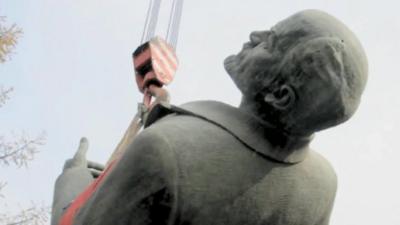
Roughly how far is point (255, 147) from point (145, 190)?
24 cm

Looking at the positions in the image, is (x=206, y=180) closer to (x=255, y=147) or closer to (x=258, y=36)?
(x=255, y=147)

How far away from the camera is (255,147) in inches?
46.8

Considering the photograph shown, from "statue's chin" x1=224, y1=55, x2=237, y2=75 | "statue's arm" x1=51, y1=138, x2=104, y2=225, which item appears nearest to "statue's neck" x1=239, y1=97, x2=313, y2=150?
"statue's chin" x1=224, y1=55, x2=237, y2=75

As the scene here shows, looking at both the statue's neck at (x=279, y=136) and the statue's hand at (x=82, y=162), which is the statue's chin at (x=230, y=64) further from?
the statue's hand at (x=82, y=162)

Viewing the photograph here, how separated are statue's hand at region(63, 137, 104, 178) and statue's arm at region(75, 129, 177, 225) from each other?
40 cm

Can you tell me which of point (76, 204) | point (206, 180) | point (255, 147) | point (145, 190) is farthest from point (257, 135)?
point (76, 204)

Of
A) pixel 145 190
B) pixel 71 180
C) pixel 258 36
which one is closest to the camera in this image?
pixel 145 190

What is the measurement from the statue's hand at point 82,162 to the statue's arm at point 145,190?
40cm

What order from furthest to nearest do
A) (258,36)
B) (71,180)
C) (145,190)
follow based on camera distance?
(71,180) → (258,36) → (145,190)

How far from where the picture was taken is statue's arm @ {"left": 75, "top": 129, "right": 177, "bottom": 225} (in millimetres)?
1124

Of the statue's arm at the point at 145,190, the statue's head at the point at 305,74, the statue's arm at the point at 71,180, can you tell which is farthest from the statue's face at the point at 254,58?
the statue's arm at the point at 71,180

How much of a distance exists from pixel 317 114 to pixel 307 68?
9 cm

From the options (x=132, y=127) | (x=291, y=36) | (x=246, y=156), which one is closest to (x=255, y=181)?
(x=246, y=156)

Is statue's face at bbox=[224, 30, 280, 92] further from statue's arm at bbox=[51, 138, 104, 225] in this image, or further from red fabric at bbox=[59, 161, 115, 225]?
statue's arm at bbox=[51, 138, 104, 225]
